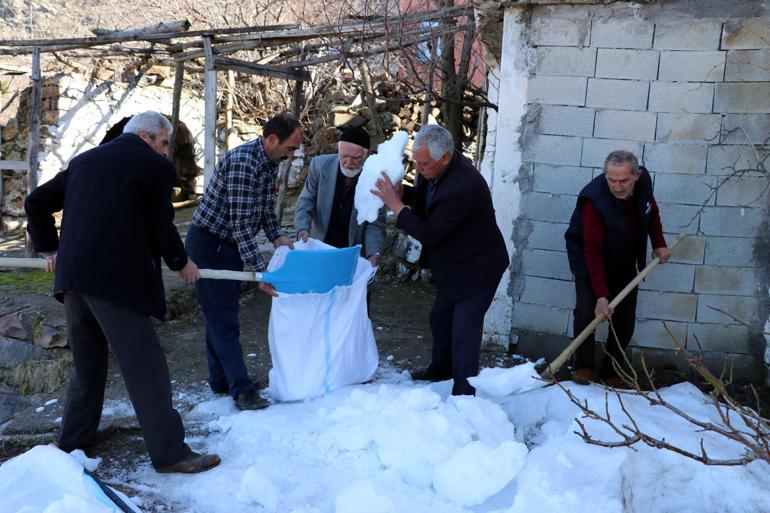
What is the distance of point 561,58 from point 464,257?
171 cm

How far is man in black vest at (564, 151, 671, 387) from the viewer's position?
3.94 m

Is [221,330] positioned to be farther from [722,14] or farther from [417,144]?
[722,14]

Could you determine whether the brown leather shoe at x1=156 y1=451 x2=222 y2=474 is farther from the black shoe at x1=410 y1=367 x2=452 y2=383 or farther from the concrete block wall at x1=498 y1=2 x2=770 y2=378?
the concrete block wall at x1=498 y1=2 x2=770 y2=378

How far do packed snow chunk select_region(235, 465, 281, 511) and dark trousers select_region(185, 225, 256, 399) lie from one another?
0.94 metres

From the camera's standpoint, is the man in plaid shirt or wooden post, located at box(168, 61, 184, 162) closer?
the man in plaid shirt

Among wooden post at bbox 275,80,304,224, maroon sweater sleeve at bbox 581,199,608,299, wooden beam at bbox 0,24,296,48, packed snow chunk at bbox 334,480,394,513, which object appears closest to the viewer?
packed snow chunk at bbox 334,480,394,513

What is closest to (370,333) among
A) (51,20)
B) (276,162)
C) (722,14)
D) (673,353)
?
(276,162)

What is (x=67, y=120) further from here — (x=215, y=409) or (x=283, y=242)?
(x=215, y=409)

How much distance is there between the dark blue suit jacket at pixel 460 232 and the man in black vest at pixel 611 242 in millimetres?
639

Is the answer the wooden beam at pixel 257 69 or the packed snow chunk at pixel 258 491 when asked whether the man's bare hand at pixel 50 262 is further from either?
the wooden beam at pixel 257 69

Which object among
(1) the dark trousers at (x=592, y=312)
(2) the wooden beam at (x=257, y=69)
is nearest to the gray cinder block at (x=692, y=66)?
(1) the dark trousers at (x=592, y=312)

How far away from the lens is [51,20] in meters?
16.6

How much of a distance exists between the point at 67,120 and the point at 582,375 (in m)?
8.86

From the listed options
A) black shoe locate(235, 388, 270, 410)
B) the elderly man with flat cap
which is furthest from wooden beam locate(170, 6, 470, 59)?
black shoe locate(235, 388, 270, 410)
